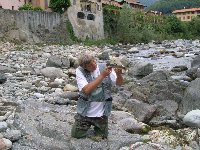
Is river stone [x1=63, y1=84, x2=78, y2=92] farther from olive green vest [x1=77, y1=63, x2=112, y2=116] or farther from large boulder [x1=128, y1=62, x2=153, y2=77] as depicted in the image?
large boulder [x1=128, y1=62, x2=153, y2=77]

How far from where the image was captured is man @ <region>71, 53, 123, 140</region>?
23.0 ft

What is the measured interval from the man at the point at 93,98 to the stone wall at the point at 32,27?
28.8 m

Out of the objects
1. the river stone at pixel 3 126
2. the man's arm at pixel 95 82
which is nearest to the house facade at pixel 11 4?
the river stone at pixel 3 126

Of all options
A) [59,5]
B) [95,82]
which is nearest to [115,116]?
[95,82]

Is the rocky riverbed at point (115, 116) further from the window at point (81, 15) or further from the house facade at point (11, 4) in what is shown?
the window at point (81, 15)

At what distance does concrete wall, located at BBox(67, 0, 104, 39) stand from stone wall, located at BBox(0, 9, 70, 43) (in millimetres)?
2741

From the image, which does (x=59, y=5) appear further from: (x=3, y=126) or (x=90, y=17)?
(x=3, y=126)

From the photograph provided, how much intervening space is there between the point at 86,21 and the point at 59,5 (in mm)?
6402

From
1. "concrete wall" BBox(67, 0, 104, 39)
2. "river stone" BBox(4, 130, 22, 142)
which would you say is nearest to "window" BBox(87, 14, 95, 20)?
"concrete wall" BBox(67, 0, 104, 39)

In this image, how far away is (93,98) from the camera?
7.21m

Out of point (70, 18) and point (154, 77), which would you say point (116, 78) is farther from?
point (70, 18)

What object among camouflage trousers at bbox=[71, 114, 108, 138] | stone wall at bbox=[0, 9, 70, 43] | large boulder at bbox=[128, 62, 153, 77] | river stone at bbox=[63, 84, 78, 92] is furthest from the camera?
stone wall at bbox=[0, 9, 70, 43]

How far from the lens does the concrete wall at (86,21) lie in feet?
155

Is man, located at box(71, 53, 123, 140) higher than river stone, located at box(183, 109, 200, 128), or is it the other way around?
man, located at box(71, 53, 123, 140)
